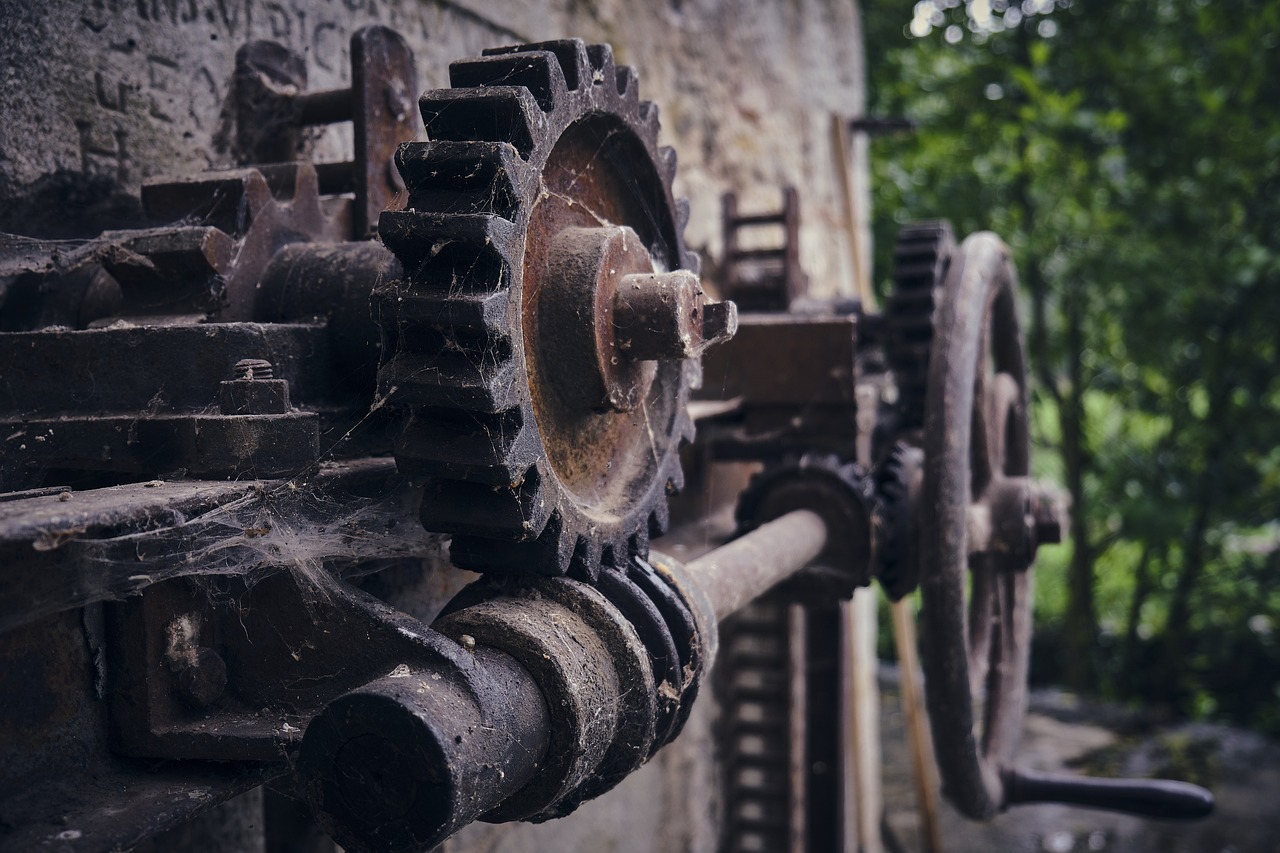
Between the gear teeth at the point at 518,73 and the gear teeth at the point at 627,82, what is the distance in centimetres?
19

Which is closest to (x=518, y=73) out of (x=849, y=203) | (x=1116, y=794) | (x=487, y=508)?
(x=487, y=508)

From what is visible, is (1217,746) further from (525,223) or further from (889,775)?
(525,223)

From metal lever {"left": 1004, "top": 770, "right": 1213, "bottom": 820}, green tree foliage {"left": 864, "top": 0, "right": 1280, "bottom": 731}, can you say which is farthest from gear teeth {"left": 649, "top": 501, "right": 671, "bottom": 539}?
green tree foliage {"left": 864, "top": 0, "right": 1280, "bottom": 731}

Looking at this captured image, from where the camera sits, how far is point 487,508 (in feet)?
3.67

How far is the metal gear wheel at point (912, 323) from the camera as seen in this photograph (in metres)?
2.31

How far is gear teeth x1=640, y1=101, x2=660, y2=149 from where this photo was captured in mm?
1387

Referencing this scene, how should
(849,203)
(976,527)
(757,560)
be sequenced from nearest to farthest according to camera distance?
1. (757,560)
2. (976,527)
3. (849,203)

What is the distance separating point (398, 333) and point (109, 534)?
0.32 metres

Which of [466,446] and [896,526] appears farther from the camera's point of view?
[896,526]

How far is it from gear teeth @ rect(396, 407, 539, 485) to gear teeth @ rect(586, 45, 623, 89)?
0.43 meters

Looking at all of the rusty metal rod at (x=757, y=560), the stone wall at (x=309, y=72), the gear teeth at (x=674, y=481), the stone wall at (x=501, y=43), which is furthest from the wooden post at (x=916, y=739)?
the gear teeth at (x=674, y=481)

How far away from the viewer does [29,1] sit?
1.35 m

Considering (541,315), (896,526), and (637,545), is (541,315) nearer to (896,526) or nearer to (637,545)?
(637,545)

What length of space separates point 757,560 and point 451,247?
32.0 inches
